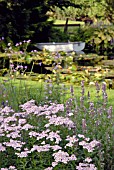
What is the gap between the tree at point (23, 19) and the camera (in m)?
15.0

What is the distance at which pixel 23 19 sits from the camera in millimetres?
15375

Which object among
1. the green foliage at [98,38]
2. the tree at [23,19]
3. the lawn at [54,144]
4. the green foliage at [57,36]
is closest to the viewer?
the lawn at [54,144]

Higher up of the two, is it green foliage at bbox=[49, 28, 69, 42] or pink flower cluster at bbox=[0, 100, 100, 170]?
pink flower cluster at bbox=[0, 100, 100, 170]

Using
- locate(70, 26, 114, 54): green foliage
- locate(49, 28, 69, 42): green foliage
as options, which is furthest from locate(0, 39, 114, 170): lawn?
locate(70, 26, 114, 54): green foliage

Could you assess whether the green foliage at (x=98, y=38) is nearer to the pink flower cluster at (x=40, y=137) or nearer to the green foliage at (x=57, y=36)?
the green foliage at (x=57, y=36)

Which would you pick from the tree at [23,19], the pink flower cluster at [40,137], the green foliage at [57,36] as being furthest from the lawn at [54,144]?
the green foliage at [57,36]

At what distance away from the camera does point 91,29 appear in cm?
1919

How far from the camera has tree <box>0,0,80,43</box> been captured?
14977 millimetres

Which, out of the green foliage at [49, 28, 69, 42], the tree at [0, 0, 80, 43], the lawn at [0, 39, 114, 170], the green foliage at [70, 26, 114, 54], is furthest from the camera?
the green foliage at [70, 26, 114, 54]

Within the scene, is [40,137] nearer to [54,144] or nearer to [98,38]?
[54,144]

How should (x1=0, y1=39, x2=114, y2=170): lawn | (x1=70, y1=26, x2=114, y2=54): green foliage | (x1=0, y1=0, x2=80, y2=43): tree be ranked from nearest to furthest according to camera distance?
1. (x1=0, y1=39, x2=114, y2=170): lawn
2. (x1=0, y1=0, x2=80, y2=43): tree
3. (x1=70, y1=26, x2=114, y2=54): green foliage

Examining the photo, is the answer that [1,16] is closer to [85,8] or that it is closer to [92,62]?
[92,62]

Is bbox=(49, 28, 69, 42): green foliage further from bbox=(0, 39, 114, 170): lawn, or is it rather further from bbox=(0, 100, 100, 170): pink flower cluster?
bbox=(0, 100, 100, 170): pink flower cluster

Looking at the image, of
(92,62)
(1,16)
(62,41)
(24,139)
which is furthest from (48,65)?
(24,139)
